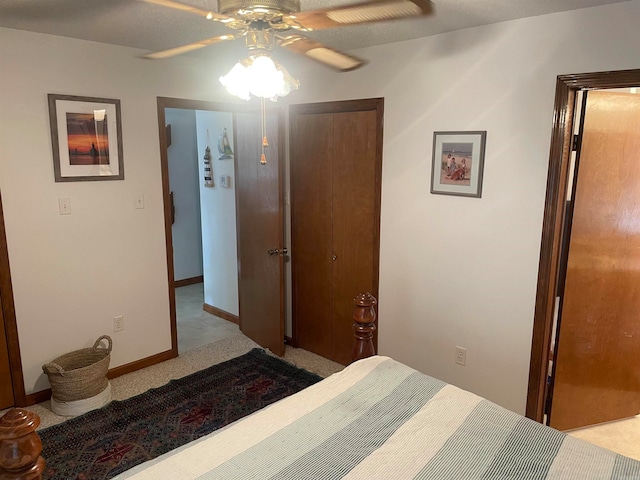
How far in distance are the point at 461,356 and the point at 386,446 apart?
1.48 meters

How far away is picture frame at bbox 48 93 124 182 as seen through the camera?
283 centimetres

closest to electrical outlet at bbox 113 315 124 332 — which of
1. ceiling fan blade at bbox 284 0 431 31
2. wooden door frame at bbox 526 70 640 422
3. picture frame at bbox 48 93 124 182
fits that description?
picture frame at bbox 48 93 124 182

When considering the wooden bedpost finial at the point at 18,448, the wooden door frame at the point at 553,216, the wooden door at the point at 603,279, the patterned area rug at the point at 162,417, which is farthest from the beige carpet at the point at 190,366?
the wooden bedpost finial at the point at 18,448

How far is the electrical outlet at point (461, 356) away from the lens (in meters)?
2.82

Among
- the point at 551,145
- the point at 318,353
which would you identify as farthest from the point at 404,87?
the point at 318,353

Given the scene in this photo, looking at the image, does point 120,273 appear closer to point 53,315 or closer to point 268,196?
point 53,315

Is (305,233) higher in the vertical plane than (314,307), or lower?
higher

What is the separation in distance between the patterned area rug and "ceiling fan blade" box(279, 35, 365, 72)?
217cm

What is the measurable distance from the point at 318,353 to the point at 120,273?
170 cm

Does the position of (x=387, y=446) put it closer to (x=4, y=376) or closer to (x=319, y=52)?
(x=319, y=52)

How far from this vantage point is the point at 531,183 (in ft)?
7.97

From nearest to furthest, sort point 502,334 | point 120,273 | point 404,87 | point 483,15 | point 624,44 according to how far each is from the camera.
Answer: point 624,44 → point 483,15 → point 502,334 → point 404,87 → point 120,273

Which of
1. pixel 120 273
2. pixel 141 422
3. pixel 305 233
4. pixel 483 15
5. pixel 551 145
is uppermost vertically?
pixel 483 15

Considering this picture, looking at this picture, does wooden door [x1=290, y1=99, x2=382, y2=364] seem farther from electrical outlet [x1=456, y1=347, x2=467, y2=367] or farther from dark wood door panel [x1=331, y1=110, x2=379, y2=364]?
electrical outlet [x1=456, y1=347, x2=467, y2=367]
